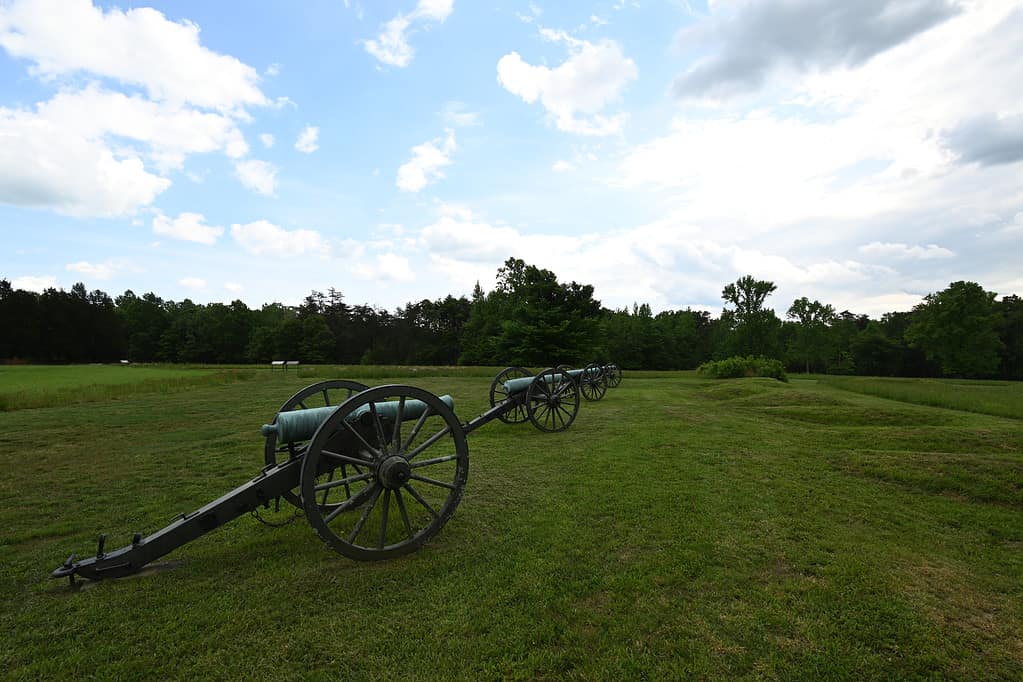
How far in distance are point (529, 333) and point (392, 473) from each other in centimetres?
3027

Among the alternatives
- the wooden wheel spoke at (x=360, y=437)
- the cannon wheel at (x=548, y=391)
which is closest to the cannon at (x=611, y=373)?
the cannon wheel at (x=548, y=391)

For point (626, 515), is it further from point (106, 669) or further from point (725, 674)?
point (106, 669)

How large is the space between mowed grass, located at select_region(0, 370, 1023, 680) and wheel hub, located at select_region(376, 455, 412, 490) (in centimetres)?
68

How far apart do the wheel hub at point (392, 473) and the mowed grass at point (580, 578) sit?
0.68 metres

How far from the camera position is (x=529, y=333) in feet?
112

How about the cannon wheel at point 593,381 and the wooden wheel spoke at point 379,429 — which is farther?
the cannon wheel at point 593,381

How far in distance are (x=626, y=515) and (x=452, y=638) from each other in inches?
102

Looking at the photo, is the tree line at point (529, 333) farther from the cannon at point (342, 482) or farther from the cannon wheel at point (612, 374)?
the cannon at point (342, 482)

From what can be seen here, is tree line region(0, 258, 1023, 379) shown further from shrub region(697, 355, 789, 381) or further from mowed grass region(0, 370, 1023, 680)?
mowed grass region(0, 370, 1023, 680)

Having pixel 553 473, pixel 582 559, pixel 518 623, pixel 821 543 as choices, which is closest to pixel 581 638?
pixel 518 623

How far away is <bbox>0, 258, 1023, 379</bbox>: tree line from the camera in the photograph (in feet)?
119

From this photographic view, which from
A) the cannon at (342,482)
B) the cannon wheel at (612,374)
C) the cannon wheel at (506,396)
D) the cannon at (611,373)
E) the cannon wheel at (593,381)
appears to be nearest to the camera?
the cannon at (342,482)

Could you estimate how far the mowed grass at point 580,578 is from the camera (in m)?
2.63

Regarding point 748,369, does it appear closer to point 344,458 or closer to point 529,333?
point 529,333
